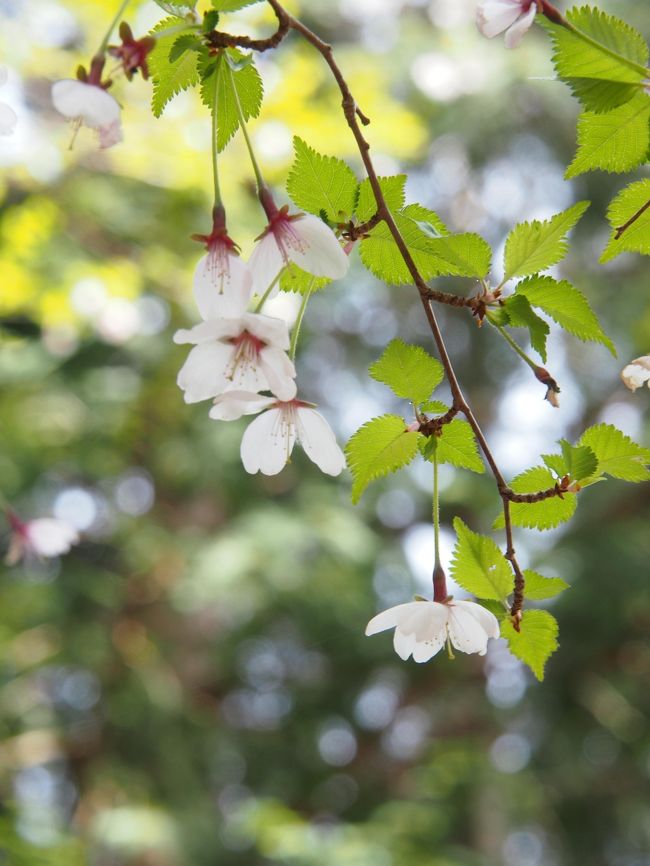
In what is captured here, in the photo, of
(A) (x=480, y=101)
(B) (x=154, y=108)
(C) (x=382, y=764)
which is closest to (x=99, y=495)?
(C) (x=382, y=764)

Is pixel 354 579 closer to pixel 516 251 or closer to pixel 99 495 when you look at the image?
pixel 99 495

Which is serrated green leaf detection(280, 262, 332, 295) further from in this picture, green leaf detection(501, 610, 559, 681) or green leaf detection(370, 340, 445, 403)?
green leaf detection(501, 610, 559, 681)

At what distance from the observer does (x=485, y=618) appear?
0.43 metres

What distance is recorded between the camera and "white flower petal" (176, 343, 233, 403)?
406mm

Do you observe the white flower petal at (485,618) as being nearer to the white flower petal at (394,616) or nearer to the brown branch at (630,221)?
the white flower petal at (394,616)

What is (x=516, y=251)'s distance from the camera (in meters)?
0.43

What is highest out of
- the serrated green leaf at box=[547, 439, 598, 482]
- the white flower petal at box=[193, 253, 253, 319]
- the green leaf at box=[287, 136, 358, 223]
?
the green leaf at box=[287, 136, 358, 223]

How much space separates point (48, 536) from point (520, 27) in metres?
0.98

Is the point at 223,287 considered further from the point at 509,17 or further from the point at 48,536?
the point at 48,536

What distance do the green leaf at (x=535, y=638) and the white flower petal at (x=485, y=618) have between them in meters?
0.01

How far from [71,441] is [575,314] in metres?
2.34

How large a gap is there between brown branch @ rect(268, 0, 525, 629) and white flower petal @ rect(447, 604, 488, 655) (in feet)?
0.07

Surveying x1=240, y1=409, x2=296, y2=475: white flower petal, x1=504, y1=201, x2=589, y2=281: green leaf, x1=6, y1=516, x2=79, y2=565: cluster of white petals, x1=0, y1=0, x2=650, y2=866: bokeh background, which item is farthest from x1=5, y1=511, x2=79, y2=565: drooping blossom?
x1=504, y1=201, x2=589, y2=281: green leaf

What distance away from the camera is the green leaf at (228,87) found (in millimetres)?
426
